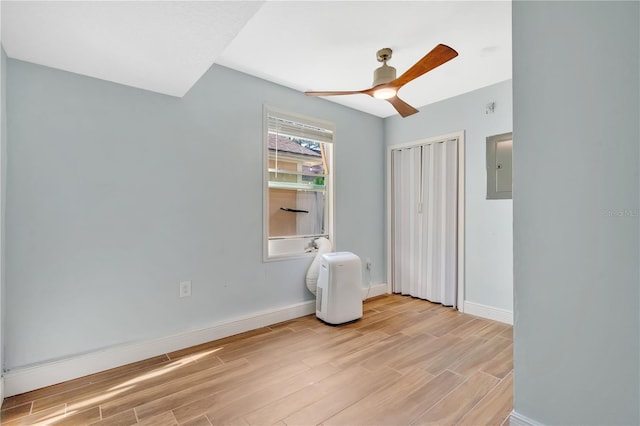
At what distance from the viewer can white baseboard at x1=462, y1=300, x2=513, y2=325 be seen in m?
3.08

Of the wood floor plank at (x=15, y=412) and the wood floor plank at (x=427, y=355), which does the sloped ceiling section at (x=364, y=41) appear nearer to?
the wood floor plank at (x=427, y=355)

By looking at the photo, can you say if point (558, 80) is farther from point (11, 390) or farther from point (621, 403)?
point (11, 390)

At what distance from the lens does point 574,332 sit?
1.16 meters

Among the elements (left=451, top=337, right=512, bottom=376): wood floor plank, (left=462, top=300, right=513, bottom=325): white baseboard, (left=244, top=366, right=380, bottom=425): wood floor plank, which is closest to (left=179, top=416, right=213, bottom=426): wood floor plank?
(left=244, top=366, right=380, bottom=425): wood floor plank

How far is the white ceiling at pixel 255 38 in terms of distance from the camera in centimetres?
151

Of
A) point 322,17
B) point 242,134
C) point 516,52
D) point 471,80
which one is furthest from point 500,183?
point 242,134

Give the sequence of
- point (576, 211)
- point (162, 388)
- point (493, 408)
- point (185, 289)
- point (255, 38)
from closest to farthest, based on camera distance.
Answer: point (576, 211)
point (493, 408)
point (162, 388)
point (255, 38)
point (185, 289)

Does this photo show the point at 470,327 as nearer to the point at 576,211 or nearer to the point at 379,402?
the point at 379,402

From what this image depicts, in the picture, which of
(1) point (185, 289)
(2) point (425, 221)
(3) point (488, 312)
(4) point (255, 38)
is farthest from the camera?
(2) point (425, 221)

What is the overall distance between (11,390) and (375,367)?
236 cm

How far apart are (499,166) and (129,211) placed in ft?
11.4

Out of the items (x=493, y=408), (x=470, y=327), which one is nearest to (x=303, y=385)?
(x=493, y=408)

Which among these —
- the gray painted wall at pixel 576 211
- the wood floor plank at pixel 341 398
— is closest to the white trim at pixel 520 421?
the gray painted wall at pixel 576 211

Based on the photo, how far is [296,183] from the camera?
11.2 ft
